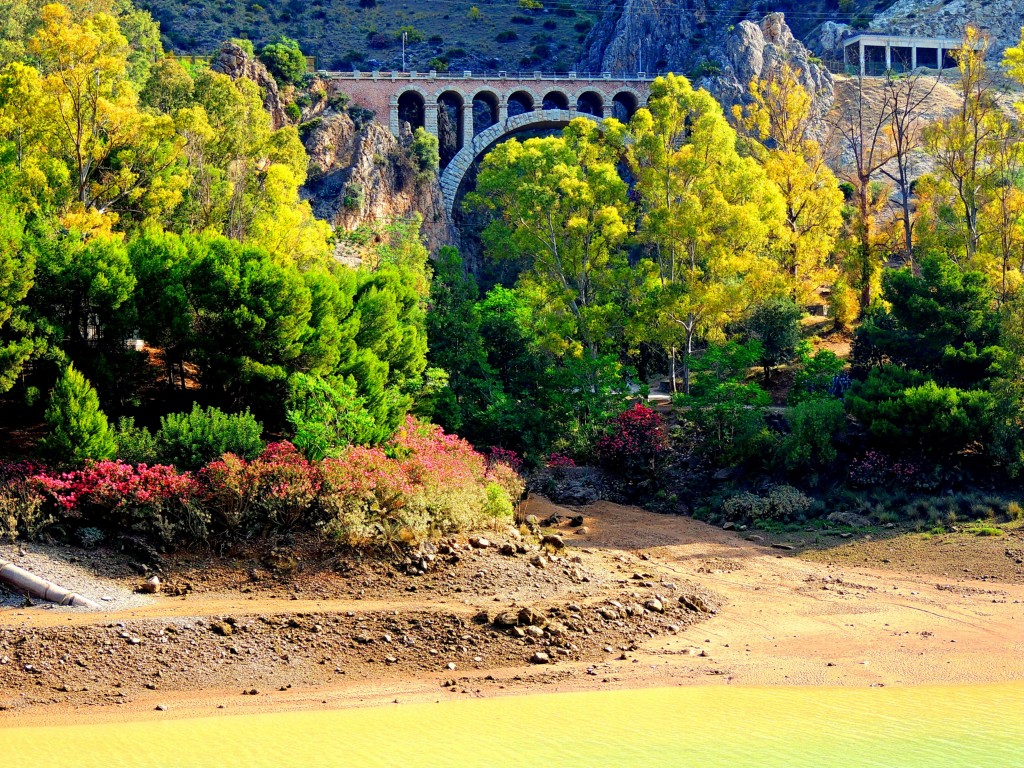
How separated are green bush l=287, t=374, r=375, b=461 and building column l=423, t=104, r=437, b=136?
4651cm

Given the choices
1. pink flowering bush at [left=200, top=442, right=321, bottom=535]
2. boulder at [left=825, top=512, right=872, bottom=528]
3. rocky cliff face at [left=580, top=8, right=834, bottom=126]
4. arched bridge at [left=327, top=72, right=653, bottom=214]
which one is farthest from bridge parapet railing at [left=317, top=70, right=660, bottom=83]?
pink flowering bush at [left=200, top=442, right=321, bottom=535]

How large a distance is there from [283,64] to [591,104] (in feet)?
66.1

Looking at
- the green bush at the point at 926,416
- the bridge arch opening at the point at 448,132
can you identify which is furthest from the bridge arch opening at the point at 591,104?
the green bush at the point at 926,416

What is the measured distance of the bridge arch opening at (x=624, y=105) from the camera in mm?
68250

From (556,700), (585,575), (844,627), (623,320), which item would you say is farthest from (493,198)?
(556,700)

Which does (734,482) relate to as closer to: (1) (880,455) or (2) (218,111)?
(1) (880,455)

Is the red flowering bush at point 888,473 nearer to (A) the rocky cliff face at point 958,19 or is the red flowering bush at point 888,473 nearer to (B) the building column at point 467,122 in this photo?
(B) the building column at point 467,122

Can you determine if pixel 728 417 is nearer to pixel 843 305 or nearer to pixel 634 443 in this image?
pixel 634 443

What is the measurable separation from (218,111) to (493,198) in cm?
909

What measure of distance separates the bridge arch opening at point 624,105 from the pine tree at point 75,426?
54.4 metres

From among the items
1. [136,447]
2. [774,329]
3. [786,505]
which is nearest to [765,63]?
[774,329]

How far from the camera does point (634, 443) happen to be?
2600cm

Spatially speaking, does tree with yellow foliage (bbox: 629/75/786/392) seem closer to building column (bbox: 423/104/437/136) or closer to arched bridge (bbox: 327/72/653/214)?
arched bridge (bbox: 327/72/653/214)

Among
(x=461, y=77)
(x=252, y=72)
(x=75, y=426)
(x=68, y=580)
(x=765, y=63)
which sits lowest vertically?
(x=68, y=580)
